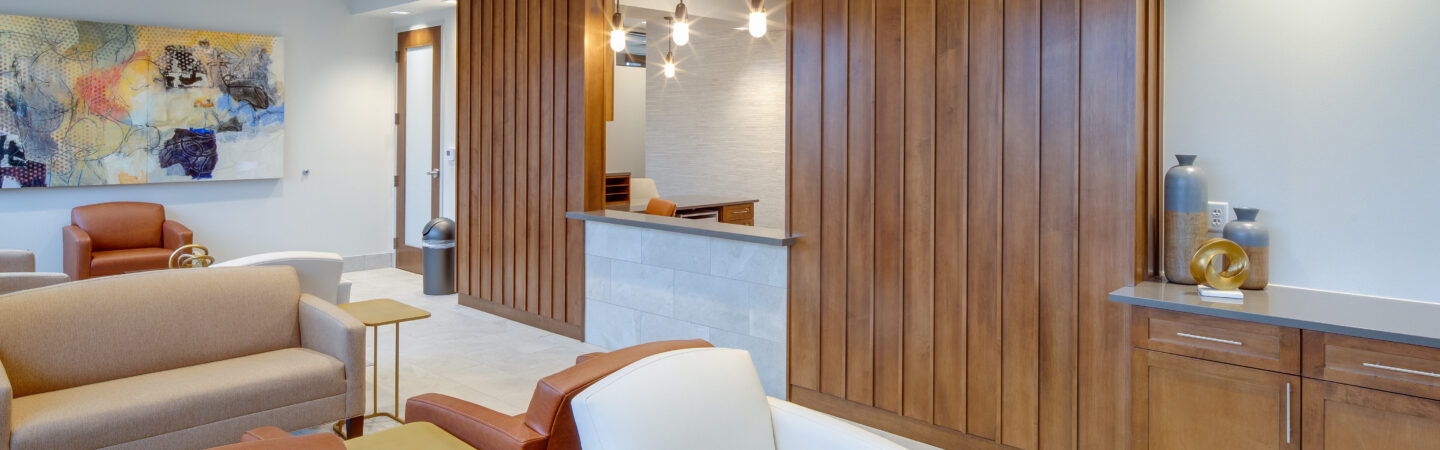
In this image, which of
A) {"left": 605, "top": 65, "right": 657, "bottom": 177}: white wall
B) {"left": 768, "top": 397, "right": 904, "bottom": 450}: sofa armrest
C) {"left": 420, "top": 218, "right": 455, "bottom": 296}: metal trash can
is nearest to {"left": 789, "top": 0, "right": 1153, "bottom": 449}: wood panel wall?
{"left": 768, "top": 397, "right": 904, "bottom": 450}: sofa armrest

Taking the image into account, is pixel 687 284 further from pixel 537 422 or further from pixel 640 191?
pixel 640 191

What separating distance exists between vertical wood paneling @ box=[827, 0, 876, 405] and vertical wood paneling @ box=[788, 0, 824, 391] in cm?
17

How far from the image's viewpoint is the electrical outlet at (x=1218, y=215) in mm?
3055

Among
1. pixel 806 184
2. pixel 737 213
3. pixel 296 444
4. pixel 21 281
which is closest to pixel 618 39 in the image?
pixel 806 184

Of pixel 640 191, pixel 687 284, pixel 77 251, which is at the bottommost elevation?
pixel 687 284

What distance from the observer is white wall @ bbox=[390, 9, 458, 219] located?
24.0 ft

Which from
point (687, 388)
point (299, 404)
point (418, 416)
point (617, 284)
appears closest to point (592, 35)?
point (617, 284)

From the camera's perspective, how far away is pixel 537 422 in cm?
211

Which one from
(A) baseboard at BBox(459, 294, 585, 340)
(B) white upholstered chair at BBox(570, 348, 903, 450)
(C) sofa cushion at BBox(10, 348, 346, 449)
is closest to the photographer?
(B) white upholstered chair at BBox(570, 348, 903, 450)

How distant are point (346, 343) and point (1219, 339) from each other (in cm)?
301

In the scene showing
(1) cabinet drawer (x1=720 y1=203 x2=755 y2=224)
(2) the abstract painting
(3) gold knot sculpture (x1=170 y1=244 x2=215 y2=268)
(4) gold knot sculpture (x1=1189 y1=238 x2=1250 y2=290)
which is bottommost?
(3) gold knot sculpture (x1=170 y1=244 x2=215 y2=268)

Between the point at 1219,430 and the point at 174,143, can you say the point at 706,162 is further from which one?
the point at 1219,430

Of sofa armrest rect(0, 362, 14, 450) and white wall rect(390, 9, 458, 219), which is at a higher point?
white wall rect(390, 9, 458, 219)

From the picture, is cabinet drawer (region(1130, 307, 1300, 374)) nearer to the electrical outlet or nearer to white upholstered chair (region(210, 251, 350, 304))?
the electrical outlet
